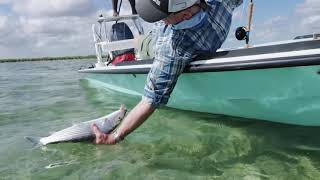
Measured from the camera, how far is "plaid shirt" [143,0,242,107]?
14.3ft

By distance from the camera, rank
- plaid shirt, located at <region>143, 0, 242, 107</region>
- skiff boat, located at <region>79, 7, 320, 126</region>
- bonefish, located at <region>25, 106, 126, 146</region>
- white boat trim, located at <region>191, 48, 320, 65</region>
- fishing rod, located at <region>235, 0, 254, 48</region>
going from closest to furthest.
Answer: white boat trim, located at <region>191, 48, 320, 65</region> → skiff boat, located at <region>79, 7, 320, 126</region> → plaid shirt, located at <region>143, 0, 242, 107</region> → bonefish, located at <region>25, 106, 126, 146</region> → fishing rod, located at <region>235, 0, 254, 48</region>

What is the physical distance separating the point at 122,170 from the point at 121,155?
1.44 feet

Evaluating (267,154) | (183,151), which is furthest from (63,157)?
Result: (267,154)

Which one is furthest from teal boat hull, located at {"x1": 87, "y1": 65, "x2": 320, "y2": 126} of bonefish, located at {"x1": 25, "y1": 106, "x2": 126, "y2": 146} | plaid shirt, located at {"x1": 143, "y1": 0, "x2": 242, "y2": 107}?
bonefish, located at {"x1": 25, "y1": 106, "x2": 126, "y2": 146}

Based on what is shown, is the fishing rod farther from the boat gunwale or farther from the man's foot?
the man's foot

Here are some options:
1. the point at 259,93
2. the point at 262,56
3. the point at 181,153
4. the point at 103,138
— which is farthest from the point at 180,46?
the point at 103,138

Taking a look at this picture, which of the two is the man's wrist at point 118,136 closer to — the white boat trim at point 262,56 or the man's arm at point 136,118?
the man's arm at point 136,118

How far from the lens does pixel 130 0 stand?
32.1 feet

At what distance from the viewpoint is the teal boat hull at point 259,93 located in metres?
4.21

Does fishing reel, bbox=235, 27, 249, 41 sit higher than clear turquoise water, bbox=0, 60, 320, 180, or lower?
higher

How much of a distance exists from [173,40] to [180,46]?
103 mm

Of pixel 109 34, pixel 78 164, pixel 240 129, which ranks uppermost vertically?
pixel 78 164

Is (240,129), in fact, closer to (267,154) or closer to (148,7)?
(267,154)

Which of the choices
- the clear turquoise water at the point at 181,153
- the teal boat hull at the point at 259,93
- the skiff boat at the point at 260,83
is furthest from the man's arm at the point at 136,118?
the teal boat hull at the point at 259,93
